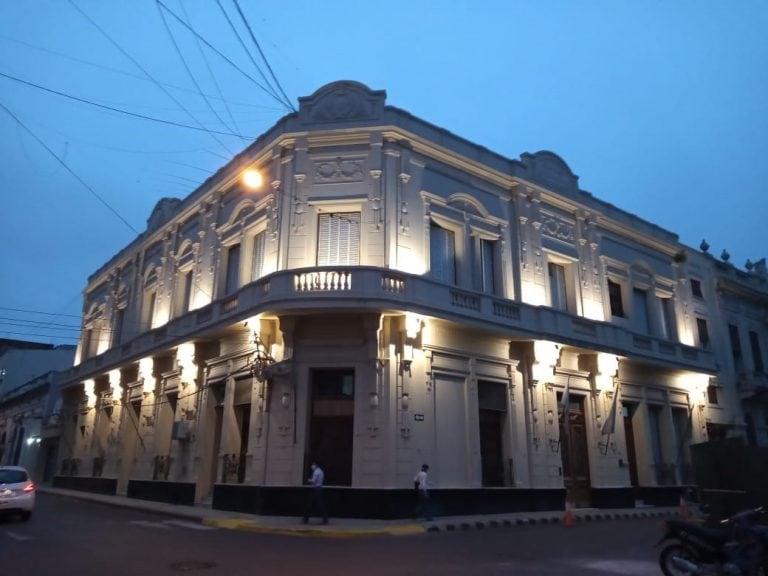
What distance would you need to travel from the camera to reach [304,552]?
9.80 m

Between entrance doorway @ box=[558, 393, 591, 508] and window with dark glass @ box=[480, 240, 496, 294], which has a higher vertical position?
window with dark glass @ box=[480, 240, 496, 294]

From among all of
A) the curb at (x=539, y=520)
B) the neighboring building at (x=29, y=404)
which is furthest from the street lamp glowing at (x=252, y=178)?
the neighboring building at (x=29, y=404)

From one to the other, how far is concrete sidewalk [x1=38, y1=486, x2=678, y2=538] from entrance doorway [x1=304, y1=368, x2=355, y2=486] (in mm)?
1358

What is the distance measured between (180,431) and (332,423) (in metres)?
6.78

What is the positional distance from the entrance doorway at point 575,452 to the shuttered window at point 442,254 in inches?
229

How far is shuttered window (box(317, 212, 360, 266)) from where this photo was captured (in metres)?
16.8

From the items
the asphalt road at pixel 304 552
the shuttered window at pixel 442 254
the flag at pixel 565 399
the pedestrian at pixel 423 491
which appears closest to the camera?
the asphalt road at pixel 304 552

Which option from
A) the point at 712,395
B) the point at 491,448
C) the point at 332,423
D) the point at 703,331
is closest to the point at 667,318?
the point at 703,331

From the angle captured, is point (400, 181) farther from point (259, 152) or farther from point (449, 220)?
point (259, 152)

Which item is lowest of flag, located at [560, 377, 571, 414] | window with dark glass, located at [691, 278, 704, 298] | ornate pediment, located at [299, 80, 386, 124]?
flag, located at [560, 377, 571, 414]

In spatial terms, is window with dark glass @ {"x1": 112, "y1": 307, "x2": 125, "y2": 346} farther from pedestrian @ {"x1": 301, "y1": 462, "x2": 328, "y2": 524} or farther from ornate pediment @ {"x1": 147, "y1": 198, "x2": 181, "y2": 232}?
pedestrian @ {"x1": 301, "y1": 462, "x2": 328, "y2": 524}

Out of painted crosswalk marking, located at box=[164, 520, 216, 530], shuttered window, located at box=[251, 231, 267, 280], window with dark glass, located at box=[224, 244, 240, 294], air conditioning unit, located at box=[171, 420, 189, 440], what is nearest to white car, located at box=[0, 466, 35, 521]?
painted crosswalk marking, located at box=[164, 520, 216, 530]

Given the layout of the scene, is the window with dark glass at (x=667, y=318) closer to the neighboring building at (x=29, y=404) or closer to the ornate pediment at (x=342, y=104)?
the ornate pediment at (x=342, y=104)

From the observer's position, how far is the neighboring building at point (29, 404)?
35844 mm
